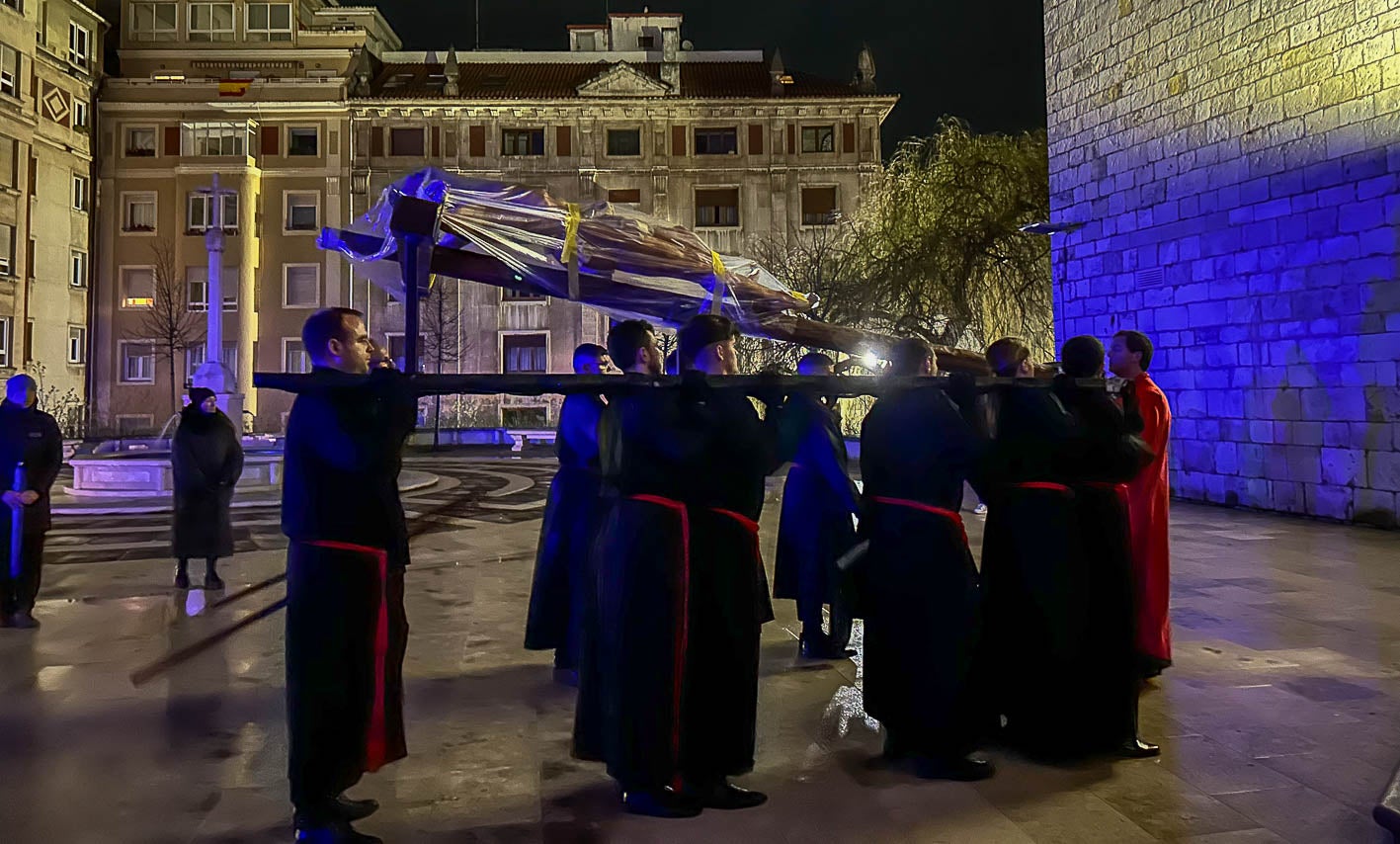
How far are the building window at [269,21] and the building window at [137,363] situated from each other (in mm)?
→ 13147

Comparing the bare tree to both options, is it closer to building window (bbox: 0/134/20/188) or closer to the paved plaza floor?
building window (bbox: 0/134/20/188)

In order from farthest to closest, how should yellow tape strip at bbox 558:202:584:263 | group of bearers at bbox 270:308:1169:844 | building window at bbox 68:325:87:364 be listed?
building window at bbox 68:325:87:364, yellow tape strip at bbox 558:202:584:263, group of bearers at bbox 270:308:1169:844

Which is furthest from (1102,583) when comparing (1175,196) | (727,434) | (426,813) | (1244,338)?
(1175,196)

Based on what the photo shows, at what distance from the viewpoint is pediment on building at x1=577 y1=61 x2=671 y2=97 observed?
38.6 metres

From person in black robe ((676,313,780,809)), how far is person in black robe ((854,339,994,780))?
591mm

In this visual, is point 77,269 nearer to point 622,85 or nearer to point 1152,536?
point 622,85

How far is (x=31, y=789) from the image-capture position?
379 centimetres

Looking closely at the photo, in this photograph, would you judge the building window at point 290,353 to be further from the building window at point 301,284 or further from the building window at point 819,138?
the building window at point 819,138

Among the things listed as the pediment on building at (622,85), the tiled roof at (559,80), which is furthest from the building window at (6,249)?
the pediment on building at (622,85)

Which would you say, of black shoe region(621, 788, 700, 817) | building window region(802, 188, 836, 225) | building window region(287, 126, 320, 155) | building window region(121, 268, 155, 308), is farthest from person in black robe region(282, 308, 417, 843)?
building window region(121, 268, 155, 308)

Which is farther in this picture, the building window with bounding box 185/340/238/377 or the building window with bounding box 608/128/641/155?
the building window with bounding box 608/128/641/155

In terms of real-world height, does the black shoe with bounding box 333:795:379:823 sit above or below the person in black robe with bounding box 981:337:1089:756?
below

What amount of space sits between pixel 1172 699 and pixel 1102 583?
1252 millimetres

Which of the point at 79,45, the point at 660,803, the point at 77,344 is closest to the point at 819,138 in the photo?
the point at 79,45
